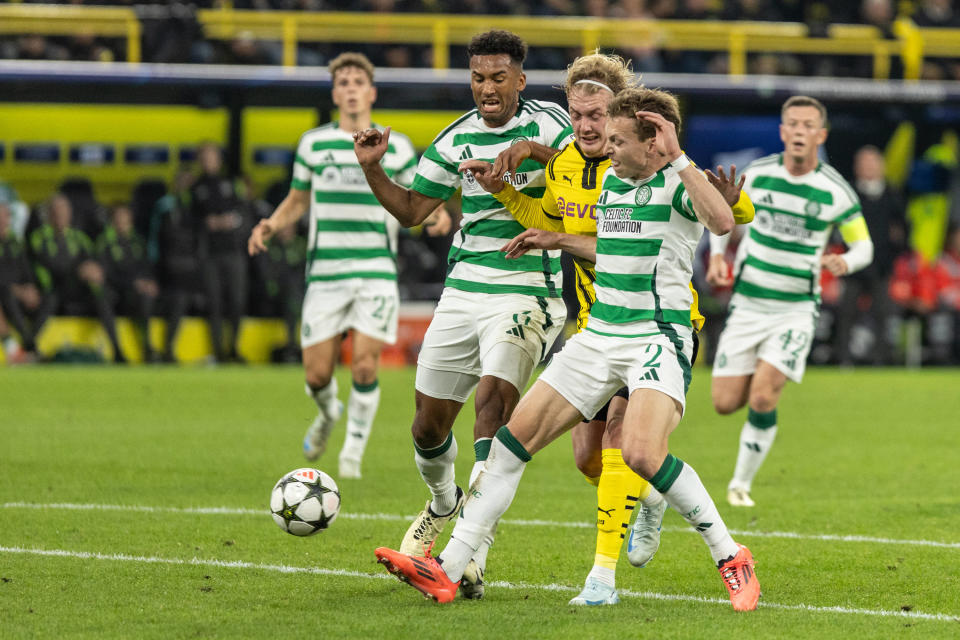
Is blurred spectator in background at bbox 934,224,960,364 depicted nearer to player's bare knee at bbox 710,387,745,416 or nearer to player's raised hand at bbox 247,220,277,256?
player's bare knee at bbox 710,387,745,416

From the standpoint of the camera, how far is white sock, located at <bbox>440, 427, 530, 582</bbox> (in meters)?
6.00

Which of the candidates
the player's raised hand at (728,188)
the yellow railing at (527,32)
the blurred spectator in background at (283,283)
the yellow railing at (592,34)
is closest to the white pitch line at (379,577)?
the player's raised hand at (728,188)

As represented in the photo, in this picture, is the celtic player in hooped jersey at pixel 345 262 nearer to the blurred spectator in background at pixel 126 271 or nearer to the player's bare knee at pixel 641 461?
the player's bare knee at pixel 641 461

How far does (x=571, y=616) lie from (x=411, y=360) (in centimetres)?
1457

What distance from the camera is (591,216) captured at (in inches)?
260

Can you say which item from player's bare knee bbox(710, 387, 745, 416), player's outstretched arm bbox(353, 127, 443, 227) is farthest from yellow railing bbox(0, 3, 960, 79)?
player's outstretched arm bbox(353, 127, 443, 227)

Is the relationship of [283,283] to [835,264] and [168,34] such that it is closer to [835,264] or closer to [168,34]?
[168,34]

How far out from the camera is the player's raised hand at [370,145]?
21.4 ft

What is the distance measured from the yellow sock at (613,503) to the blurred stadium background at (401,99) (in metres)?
13.5

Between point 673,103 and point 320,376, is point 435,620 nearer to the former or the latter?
point 673,103

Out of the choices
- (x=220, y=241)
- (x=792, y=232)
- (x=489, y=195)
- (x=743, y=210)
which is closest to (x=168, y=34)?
(x=220, y=241)

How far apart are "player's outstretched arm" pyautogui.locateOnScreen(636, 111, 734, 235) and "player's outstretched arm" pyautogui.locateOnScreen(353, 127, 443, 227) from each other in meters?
1.22

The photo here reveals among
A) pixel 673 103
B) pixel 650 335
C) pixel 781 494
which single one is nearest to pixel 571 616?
pixel 650 335

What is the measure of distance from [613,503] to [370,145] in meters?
1.95
